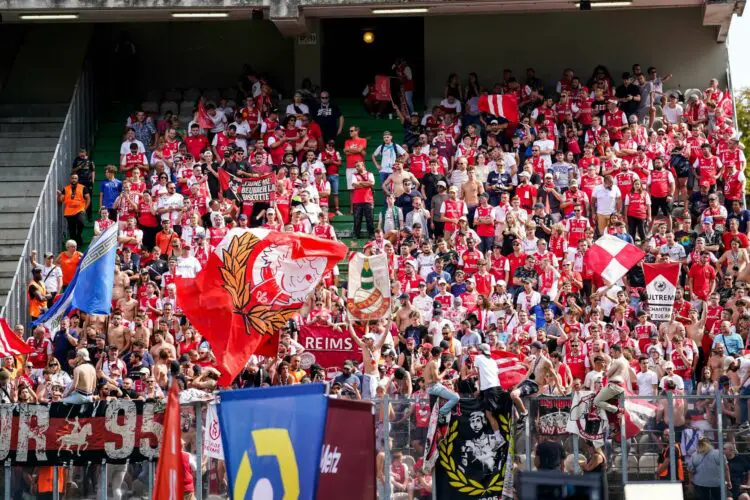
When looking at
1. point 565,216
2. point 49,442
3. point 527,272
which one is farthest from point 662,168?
point 49,442

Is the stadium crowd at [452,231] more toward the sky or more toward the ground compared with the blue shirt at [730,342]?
→ more toward the sky

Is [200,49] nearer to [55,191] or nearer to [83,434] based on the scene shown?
[55,191]

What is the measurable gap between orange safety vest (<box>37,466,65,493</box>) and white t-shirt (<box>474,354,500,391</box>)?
204 inches

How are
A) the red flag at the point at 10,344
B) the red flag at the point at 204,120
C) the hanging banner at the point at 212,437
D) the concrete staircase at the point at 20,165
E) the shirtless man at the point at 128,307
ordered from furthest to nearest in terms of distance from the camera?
the red flag at the point at 204,120 < the concrete staircase at the point at 20,165 < the shirtless man at the point at 128,307 < the red flag at the point at 10,344 < the hanging banner at the point at 212,437

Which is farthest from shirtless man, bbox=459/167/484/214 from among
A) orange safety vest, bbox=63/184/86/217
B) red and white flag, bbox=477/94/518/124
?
orange safety vest, bbox=63/184/86/217

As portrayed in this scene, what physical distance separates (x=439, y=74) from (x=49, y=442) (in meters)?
17.5

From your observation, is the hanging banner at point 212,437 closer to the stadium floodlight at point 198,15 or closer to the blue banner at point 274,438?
the blue banner at point 274,438

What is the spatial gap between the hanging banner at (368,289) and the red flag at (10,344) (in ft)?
16.4

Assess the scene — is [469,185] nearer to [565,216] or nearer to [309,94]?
[565,216]

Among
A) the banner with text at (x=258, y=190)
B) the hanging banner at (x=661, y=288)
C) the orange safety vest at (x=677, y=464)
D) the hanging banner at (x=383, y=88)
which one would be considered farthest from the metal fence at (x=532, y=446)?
the hanging banner at (x=383, y=88)

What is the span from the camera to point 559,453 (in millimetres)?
18891

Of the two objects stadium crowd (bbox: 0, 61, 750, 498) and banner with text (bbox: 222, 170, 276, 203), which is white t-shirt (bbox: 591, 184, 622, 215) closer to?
stadium crowd (bbox: 0, 61, 750, 498)

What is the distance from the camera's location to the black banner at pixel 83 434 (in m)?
19.1

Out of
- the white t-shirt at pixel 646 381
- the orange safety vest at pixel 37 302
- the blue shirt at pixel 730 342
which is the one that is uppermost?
the orange safety vest at pixel 37 302
